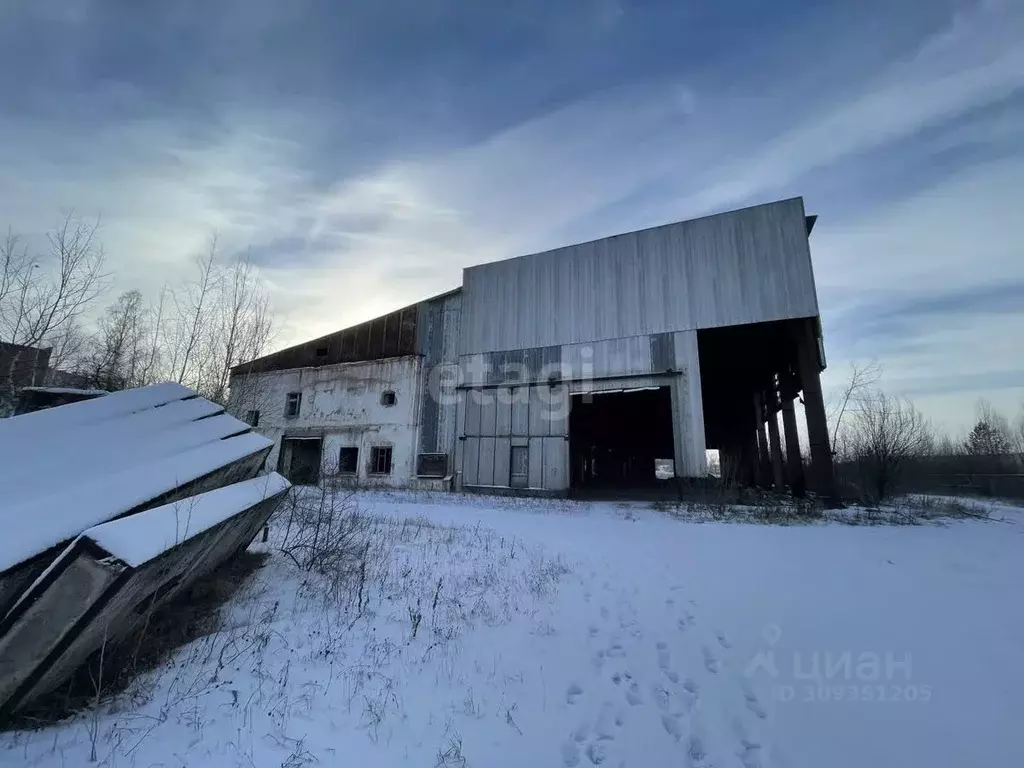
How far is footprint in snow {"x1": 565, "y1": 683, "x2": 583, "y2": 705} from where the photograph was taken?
3485 mm

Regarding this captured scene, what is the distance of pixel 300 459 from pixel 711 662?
75.6 ft

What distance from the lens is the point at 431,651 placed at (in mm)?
3922

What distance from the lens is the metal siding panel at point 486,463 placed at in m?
18.5

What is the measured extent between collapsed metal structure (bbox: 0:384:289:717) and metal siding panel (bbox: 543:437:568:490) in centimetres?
1335

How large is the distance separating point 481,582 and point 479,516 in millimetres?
6079

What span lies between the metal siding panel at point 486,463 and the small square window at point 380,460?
4427mm

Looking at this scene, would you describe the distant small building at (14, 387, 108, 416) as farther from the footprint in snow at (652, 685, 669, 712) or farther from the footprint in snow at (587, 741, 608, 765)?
the footprint in snow at (652, 685, 669, 712)

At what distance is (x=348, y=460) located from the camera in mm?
21438

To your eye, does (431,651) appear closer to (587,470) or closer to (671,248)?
(671,248)

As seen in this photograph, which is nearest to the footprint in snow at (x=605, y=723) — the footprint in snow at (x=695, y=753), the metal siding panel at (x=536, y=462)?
the footprint in snow at (x=695, y=753)

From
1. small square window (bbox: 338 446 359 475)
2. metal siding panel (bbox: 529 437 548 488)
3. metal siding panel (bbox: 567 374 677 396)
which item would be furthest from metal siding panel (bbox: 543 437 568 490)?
small square window (bbox: 338 446 359 475)

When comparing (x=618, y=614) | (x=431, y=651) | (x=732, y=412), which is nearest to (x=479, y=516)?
(x=618, y=614)

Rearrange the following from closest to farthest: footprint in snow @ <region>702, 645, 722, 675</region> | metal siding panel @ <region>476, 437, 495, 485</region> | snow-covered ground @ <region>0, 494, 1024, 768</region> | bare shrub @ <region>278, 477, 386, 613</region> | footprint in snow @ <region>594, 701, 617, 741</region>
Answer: snow-covered ground @ <region>0, 494, 1024, 768</region>
footprint in snow @ <region>594, 701, 617, 741</region>
footprint in snow @ <region>702, 645, 722, 675</region>
bare shrub @ <region>278, 477, 386, 613</region>
metal siding panel @ <region>476, 437, 495, 485</region>

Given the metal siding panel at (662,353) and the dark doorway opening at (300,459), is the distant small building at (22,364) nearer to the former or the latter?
the dark doorway opening at (300,459)
